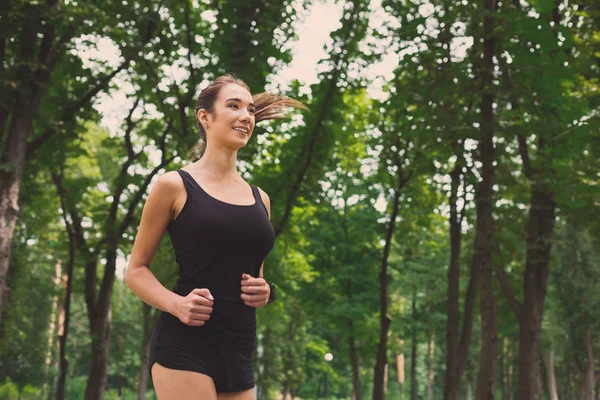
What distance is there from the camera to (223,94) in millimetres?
3195

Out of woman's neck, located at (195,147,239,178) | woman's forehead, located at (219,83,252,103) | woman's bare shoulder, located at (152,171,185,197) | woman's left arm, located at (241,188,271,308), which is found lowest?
woman's left arm, located at (241,188,271,308)

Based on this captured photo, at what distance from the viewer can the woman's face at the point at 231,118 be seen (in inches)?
124

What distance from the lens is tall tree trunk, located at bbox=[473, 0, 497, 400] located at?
38.1 ft

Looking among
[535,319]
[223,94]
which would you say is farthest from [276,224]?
[223,94]

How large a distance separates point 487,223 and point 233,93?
9.38 metres

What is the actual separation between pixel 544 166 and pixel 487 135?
2.61m

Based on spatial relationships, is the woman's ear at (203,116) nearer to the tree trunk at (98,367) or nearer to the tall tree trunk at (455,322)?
the tree trunk at (98,367)

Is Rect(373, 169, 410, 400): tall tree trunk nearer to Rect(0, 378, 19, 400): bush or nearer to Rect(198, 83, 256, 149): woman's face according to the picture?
Rect(0, 378, 19, 400): bush

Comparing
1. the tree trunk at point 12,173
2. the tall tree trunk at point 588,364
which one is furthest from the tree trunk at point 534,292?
the tall tree trunk at point 588,364

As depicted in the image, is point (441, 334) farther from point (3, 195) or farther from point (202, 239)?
point (202, 239)

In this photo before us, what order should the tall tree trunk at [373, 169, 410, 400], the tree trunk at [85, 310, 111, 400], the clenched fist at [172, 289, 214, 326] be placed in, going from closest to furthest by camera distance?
the clenched fist at [172, 289, 214, 326] → the tree trunk at [85, 310, 111, 400] → the tall tree trunk at [373, 169, 410, 400]

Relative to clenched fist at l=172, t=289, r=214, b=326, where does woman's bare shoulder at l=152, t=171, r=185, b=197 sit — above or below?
above

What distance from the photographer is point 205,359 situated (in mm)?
2854

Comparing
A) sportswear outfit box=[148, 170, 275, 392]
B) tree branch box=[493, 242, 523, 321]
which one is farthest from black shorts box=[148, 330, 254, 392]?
tree branch box=[493, 242, 523, 321]
